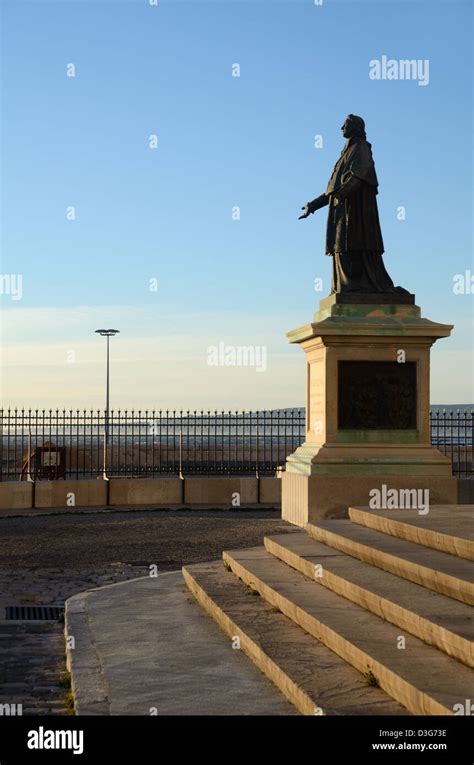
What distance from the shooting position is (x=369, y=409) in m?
14.4

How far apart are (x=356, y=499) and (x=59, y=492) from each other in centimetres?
838

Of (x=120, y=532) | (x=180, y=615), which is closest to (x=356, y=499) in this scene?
(x=120, y=532)

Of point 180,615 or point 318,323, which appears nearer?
point 180,615

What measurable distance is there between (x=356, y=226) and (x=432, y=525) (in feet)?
23.6

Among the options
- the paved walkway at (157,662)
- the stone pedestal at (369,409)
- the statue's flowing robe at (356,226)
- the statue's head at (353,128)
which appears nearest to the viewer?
the paved walkway at (157,662)

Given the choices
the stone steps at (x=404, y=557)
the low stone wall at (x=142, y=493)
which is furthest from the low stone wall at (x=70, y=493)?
the stone steps at (x=404, y=557)

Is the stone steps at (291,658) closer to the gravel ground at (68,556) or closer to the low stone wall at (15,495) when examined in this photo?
the gravel ground at (68,556)

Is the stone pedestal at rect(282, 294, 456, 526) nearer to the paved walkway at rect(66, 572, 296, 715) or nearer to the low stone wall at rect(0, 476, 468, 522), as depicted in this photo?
the paved walkway at rect(66, 572, 296, 715)

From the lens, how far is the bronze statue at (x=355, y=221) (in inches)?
592

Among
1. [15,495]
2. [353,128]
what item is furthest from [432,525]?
[15,495]

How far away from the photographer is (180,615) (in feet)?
28.3

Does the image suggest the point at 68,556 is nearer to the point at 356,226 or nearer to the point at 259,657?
the point at 356,226

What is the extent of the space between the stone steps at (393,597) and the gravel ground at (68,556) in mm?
2212
